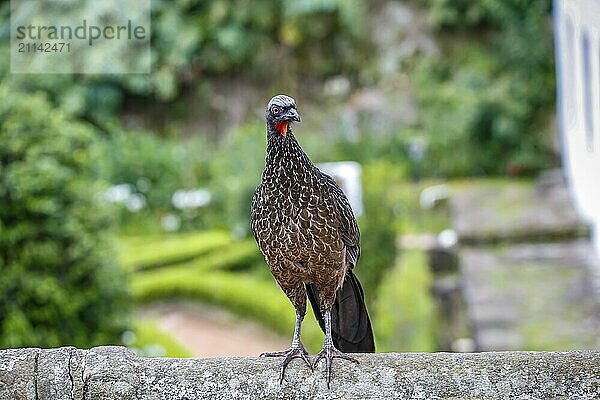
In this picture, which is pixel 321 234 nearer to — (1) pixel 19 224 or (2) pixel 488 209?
(1) pixel 19 224

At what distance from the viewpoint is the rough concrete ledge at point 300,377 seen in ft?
6.24

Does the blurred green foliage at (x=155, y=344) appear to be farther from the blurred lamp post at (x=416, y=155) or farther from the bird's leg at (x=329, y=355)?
the blurred lamp post at (x=416, y=155)

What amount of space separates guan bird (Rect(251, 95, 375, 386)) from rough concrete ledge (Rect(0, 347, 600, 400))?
0.05 metres

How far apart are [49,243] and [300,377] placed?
2.80m

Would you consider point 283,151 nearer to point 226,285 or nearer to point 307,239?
point 307,239

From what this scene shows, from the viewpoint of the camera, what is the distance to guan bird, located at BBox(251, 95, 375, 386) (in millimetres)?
2010

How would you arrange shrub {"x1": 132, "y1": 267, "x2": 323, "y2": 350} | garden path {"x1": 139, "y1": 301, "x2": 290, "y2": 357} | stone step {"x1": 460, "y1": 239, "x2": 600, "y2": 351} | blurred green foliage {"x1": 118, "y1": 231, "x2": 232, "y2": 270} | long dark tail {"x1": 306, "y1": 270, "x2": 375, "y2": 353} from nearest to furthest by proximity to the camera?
long dark tail {"x1": 306, "y1": 270, "x2": 375, "y2": 353} → stone step {"x1": 460, "y1": 239, "x2": 600, "y2": 351} → garden path {"x1": 139, "y1": 301, "x2": 290, "y2": 357} → shrub {"x1": 132, "y1": 267, "x2": 323, "y2": 350} → blurred green foliage {"x1": 118, "y1": 231, "x2": 232, "y2": 270}

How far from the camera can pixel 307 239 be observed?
2094 mm

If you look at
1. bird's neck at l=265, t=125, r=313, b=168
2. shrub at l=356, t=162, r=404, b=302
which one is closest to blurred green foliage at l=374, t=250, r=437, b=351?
shrub at l=356, t=162, r=404, b=302

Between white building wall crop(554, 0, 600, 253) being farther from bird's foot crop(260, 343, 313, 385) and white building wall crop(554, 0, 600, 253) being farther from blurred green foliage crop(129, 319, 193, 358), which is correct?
bird's foot crop(260, 343, 313, 385)

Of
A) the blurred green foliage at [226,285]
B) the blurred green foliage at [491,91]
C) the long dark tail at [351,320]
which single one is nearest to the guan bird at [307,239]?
the long dark tail at [351,320]

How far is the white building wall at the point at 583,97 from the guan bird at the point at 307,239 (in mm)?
3806

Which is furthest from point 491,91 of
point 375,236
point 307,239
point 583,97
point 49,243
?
point 307,239

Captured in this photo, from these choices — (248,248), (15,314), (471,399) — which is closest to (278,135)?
(471,399)
